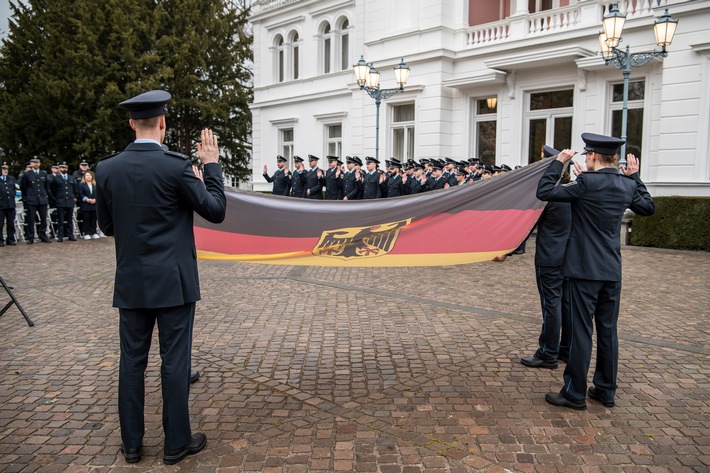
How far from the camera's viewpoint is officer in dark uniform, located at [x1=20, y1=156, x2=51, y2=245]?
1689 centimetres

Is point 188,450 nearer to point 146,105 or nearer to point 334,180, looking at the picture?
point 146,105

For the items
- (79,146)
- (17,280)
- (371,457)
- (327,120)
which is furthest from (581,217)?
(79,146)

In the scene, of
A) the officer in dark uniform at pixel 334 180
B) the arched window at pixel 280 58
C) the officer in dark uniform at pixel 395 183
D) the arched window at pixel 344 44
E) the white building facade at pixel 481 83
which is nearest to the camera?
the white building facade at pixel 481 83

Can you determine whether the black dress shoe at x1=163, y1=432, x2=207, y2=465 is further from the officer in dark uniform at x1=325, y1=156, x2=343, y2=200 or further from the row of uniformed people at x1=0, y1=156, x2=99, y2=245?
the officer in dark uniform at x1=325, y1=156, x2=343, y2=200

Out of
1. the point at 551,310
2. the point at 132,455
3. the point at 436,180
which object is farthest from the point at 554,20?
the point at 132,455

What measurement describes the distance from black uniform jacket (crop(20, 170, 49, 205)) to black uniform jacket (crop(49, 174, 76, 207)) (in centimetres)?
51

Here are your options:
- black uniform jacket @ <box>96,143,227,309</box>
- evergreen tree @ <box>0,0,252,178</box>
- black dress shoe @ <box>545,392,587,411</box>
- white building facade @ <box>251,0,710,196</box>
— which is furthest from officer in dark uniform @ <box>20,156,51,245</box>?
black dress shoe @ <box>545,392,587,411</box>

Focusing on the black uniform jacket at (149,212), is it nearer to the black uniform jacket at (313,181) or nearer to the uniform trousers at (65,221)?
the black uniform jacket at (313,181)

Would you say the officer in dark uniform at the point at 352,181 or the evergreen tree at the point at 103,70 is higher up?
the evergreen tree at the point at 103,70

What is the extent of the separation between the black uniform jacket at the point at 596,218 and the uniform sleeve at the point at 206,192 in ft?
8.98

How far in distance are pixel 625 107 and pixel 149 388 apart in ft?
43.8

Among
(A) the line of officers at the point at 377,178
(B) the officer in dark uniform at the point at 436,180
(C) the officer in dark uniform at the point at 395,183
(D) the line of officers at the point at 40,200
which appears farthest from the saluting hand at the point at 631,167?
(D) the line of officers at the point at 40,200

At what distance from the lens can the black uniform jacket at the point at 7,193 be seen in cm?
1620

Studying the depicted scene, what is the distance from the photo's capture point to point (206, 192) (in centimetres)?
379
